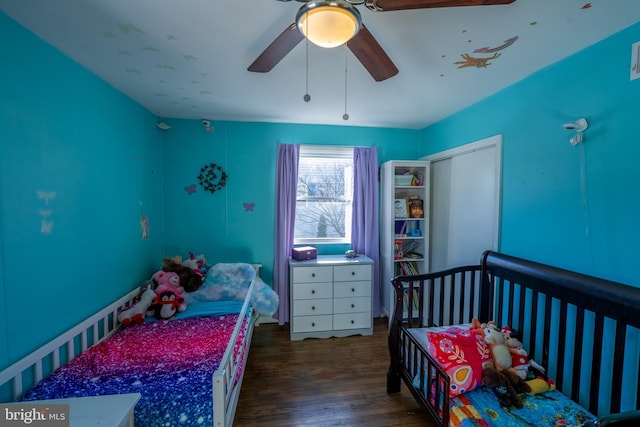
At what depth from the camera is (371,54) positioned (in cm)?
126

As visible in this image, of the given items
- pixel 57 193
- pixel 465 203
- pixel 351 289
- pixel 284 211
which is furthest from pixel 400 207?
pixel 57 193

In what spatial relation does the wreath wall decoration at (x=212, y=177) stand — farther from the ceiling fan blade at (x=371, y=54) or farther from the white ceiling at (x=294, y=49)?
the ceiling fan blade at (x=371, y=54)

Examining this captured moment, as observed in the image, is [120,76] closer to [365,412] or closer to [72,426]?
[72,426]

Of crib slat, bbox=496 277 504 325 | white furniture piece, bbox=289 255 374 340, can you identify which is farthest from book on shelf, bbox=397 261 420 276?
crib slat, bbox=496 277 504 325

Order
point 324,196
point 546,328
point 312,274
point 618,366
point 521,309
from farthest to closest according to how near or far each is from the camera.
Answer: point 324,196 → point 312,274 → point 521,309 → point 546,328 → point 618,366

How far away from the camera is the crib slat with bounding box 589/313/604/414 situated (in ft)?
4.27

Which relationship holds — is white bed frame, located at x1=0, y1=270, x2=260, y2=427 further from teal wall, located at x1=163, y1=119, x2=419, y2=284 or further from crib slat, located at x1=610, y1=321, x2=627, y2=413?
crib slat, located at x1=610, y1=321, x2=627, y2=413

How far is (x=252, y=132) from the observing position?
9.78 feet

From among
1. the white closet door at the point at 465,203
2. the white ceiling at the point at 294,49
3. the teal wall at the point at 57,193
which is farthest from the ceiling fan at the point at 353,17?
the white closet door at the point at 465,203

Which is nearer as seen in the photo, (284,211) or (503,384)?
(503,384)

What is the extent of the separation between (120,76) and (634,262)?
3.28 meters

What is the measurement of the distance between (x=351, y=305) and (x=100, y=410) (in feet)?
7.19

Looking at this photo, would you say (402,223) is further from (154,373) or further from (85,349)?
(85,349)

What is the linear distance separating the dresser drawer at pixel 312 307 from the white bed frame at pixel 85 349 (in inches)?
29.4
